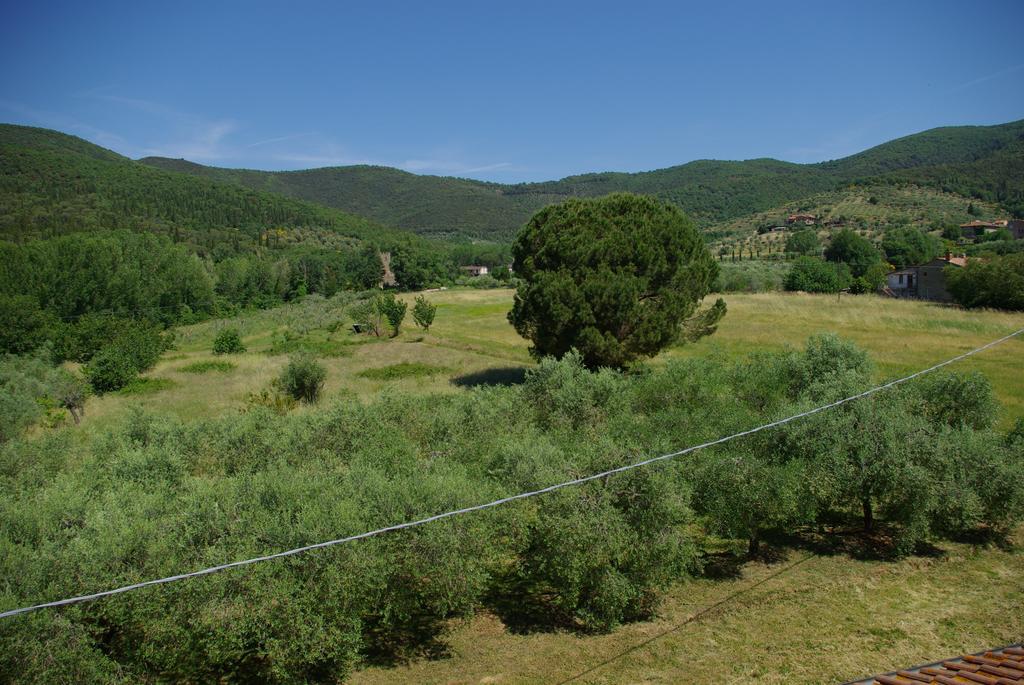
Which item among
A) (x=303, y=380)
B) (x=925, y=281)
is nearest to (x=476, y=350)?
(x=303, y=380)

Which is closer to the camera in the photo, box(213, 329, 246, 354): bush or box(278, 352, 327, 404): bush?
box(278, 352, 327, 404): bush

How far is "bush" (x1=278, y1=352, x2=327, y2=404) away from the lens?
26.0 m

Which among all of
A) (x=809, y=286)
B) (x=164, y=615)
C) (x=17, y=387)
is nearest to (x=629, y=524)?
(x=164, y=615)

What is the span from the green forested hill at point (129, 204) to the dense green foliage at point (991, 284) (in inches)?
3612

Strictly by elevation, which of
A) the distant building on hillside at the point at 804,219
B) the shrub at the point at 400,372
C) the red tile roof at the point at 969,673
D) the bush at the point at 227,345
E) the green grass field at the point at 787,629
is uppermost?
the distant building on hillside at the point at 804,219

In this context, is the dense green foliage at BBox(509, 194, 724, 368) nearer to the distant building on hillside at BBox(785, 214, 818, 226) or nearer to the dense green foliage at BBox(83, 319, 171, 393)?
the dense green foliage at BBox(83, 319, 171, 393)

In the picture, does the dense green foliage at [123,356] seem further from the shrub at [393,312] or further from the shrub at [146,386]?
the shrub at [393,312]

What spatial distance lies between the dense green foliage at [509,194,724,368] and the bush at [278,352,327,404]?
28.5ft

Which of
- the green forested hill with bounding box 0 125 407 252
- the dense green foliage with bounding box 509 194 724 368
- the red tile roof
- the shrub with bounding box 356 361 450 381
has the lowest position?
the shrub with bounding box 356 361 450 381

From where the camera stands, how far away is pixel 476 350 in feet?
125

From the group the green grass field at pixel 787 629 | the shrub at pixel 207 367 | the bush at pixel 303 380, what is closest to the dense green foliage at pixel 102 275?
the shrub at pixel 207 367

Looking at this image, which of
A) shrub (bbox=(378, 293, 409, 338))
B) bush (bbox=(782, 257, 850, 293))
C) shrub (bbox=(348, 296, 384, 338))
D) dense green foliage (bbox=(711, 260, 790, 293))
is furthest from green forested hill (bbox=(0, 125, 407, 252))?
bush (bbox=(782, 257, 850, 293))

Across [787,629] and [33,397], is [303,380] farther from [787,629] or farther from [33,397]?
[787,629]

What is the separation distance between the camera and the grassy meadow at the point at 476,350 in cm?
2673
